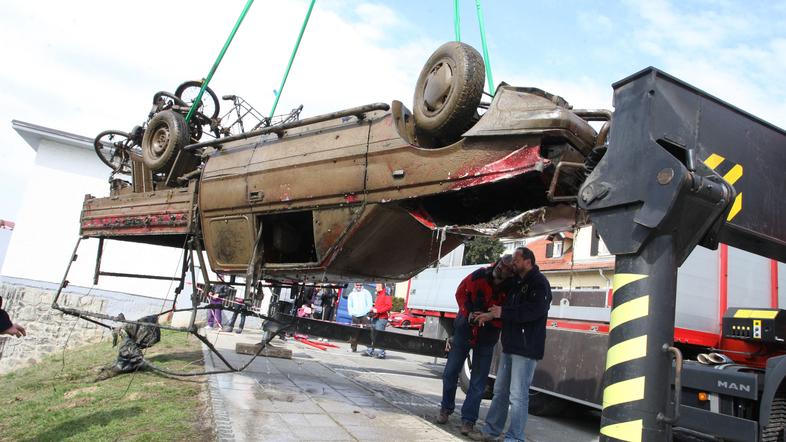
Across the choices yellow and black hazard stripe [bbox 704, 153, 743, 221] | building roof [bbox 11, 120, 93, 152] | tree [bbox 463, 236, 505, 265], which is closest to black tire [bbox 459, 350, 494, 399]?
tree [bbox 463, 236, 505, 265]

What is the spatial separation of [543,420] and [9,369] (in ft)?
50.5

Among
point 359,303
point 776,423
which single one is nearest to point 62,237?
point 359,303

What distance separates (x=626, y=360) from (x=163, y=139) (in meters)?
5.69

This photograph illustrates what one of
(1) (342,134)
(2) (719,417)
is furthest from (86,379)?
(2) (719,417)

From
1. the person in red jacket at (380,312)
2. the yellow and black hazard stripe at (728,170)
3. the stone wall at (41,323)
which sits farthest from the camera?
the stone wall at (41,323)

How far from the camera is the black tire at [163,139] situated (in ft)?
19.6

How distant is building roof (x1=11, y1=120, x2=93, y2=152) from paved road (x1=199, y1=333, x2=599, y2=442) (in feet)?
38.5

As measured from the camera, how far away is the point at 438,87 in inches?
146

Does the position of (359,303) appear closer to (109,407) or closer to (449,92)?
(109,407)

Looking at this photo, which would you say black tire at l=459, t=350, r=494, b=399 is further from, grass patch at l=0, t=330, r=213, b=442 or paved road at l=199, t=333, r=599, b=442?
grass patch at l=0, t=330, r=213, b=442

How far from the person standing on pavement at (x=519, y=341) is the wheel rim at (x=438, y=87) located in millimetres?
1600

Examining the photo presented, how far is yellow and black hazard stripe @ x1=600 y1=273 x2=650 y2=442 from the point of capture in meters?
2.04

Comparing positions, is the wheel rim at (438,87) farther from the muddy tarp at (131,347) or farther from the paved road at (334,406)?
the muddy tarp at (131,347)

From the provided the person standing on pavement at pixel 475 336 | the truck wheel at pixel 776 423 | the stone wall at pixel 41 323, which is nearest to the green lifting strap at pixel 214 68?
the person standing on pavement at pixel 475 336
